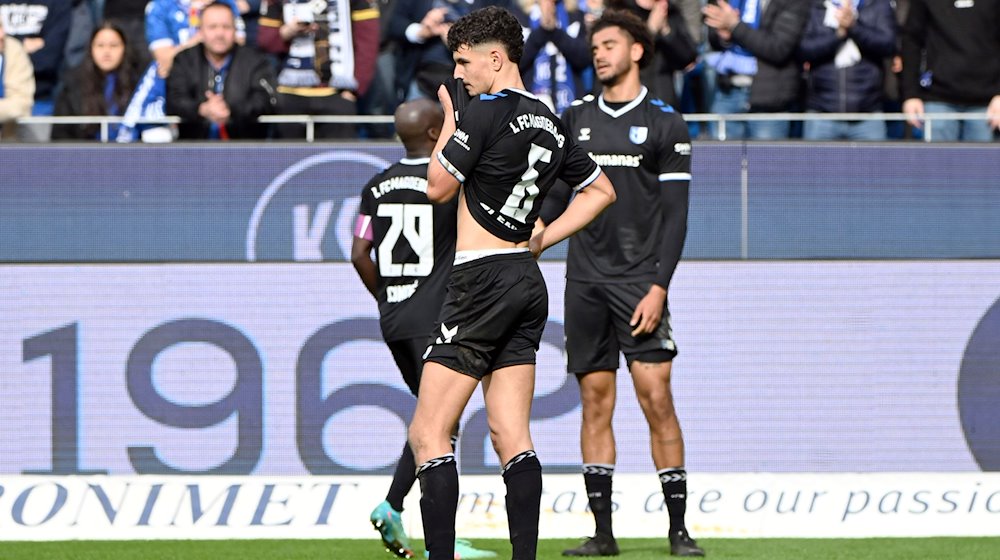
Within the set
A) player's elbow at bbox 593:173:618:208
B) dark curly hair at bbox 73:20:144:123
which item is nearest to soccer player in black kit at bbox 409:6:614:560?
player's elbow at bbox 593:173:618:208

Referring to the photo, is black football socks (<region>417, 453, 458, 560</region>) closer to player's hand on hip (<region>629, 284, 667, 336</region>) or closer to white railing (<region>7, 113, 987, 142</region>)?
player's hand on hip (<region>629, 284, 667, 336</region>)

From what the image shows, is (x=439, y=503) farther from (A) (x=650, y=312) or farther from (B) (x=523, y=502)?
(A) (x=650, y=312)

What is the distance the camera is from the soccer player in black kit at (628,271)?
7.48 m

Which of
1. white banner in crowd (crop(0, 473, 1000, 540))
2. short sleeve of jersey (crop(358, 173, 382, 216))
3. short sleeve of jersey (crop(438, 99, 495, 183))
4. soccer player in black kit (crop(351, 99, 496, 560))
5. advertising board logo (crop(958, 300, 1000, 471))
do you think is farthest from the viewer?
advertising board logo (crop(958, 300, 1000, 471))

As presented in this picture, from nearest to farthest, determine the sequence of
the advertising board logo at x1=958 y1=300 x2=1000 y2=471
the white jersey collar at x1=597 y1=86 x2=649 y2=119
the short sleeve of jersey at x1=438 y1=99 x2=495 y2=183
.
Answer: the short sleeve of jersey at x1=438 y1=99 x2=495 y2=183, the white jersey collar at x1=597 y1=86 x2=649 y2=119, the advertising board logo at x1=958 y1=300 x2=1000 y2=471

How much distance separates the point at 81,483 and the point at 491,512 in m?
2.28

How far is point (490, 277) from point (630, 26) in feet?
7.85

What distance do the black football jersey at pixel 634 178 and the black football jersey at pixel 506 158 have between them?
180 centimetres

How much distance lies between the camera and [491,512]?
866cm

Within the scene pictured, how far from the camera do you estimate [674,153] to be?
7.52 meters

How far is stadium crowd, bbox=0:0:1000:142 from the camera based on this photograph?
1035 centimetres

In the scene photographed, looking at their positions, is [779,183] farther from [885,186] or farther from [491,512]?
[491,512]

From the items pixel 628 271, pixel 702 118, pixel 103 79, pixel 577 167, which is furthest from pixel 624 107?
pixel 103 79

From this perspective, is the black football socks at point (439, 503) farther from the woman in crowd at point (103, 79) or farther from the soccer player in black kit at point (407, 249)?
the woman in crowd at point (103, 79)
